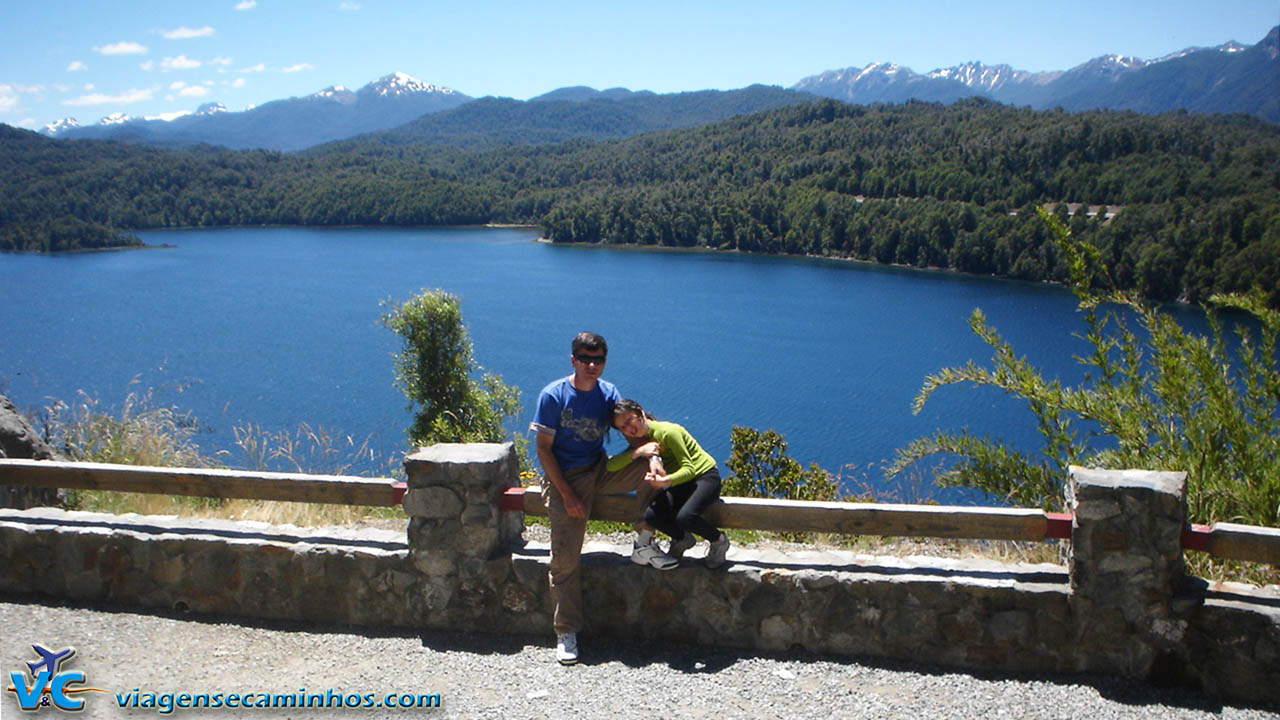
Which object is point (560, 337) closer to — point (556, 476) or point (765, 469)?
point (765, 469)

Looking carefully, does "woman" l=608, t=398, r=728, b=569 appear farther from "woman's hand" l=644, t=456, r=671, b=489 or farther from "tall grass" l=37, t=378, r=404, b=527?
"tall grass" l=37, t=378, r=404, b=527

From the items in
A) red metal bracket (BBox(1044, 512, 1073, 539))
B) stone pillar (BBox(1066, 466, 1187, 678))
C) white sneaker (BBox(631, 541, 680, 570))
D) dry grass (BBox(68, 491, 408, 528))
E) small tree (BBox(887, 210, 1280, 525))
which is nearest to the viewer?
stone pillar (BBox(1066, 466, 1187, 678))

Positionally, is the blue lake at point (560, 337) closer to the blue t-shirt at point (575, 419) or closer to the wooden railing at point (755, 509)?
the wooden railing at point (755, 509)

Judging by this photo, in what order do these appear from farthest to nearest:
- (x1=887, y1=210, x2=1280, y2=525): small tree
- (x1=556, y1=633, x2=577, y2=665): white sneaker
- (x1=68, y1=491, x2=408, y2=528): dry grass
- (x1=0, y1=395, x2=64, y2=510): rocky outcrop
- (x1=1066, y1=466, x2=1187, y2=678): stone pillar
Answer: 1. (x1=68, y1=491, x2=408, y2=528): dry grass
2. (x1=0, y1=395, x2=64, y2=510): rocky outcrop
3. (x1=887, y1=210, x2=1280, y2=525): small tree
4. (x1=556, y1=633, x2=577, y2=665): white sneaker
5. (x1=1066, y1=466, x2=1187, y2=678): stone pillar

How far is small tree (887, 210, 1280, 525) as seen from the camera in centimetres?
508

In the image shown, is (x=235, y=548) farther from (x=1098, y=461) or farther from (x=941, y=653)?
(x=1098, y=461)

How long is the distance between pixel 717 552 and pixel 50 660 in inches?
114

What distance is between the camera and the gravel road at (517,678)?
3.62 metres

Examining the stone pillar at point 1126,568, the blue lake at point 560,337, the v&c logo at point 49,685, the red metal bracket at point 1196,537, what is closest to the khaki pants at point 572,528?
the stone pillar at point 1126,568

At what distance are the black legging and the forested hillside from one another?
104 feet

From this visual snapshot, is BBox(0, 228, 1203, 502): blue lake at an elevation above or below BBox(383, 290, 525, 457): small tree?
below

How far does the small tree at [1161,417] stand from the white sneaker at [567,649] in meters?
3.22

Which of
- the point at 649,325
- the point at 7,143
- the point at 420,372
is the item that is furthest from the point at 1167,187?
the point at 7,143

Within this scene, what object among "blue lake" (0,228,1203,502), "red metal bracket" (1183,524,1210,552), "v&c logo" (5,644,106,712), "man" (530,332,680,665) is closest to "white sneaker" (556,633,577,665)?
"man" (530,332,680,665)
